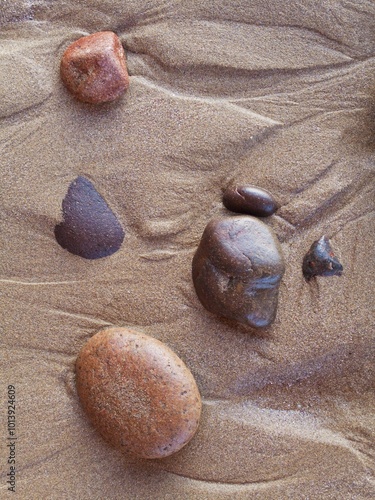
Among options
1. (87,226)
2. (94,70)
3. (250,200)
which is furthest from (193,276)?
(94,70)

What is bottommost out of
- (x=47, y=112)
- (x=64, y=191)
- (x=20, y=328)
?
(x=20, y=328)

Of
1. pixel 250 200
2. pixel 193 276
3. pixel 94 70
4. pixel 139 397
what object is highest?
pixel 94 70

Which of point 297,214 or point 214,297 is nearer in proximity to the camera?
point 214,297

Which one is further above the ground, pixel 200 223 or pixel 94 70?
pixel 94 70

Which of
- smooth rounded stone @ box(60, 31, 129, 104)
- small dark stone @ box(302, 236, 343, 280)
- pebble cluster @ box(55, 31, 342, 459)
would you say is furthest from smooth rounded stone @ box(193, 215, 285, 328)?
smooth rounded stone @ box(60, 31, 129, 104)

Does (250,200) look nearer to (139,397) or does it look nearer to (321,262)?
(321,262)

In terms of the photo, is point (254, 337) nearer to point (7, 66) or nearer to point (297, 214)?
point (297, 214)

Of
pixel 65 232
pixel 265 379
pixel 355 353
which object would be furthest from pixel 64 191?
pixel 355 353

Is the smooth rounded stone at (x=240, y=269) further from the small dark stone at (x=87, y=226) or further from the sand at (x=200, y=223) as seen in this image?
the small dark stone at (x=87, y=226)
